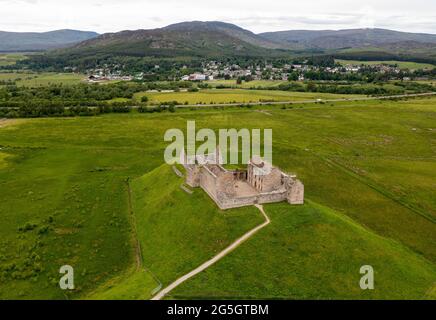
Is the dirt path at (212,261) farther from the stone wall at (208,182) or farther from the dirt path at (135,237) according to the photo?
the dirt path at (135,237)

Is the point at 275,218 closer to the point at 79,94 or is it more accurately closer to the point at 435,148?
the point at 435,148

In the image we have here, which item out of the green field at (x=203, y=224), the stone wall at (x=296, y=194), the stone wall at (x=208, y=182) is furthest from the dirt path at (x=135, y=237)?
the stone wall at (x=296, y=194)

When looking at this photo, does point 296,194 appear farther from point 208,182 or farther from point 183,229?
point 183,229

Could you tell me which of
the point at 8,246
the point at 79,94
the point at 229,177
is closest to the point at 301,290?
the point at 229,177

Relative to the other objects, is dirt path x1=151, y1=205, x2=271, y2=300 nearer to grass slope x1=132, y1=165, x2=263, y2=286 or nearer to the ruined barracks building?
grass slope x1=132, y1=165, x2=263, y2=286

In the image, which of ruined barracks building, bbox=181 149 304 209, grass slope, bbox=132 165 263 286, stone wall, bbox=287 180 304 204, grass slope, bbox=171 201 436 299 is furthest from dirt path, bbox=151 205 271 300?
stone wall, bbox=287 180 304 204
